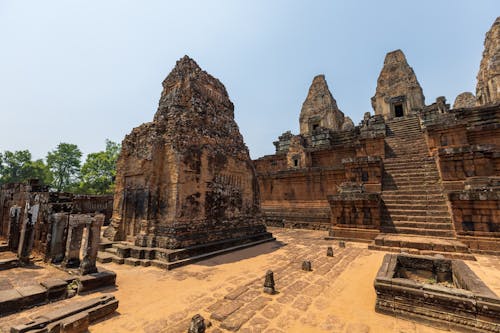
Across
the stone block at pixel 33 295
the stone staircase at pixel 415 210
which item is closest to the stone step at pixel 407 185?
the stone staircase at pixel 415 210

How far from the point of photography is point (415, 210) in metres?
8.95

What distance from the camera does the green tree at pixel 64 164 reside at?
117 ft

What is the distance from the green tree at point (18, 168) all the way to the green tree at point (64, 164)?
1.84 m

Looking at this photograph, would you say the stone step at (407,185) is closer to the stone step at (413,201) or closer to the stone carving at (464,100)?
the stone step at (413,201)

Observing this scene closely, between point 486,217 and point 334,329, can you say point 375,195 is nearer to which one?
point 486,217

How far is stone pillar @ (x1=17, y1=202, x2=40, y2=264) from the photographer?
20.7 ft

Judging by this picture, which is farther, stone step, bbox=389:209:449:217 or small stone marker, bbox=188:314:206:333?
stone step, bbox=389:209:449:217

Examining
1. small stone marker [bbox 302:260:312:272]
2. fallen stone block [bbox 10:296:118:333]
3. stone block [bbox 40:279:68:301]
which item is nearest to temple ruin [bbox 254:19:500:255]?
small stone marker [bbox 302:260:312:272]

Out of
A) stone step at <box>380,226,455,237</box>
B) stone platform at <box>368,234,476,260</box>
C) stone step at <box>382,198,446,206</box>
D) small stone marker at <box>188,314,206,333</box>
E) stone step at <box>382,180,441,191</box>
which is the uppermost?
stone step at <box>382,180,441,191</box>

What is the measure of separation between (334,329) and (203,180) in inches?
241

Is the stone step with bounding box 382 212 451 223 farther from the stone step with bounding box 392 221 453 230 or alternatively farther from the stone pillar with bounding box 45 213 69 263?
the stone pillar with bounding box 45 213 69 263

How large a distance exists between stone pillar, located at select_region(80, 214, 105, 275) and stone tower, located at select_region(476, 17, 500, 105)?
3110cm

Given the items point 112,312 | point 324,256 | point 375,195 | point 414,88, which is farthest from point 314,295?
point 414,88

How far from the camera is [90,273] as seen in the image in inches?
195
